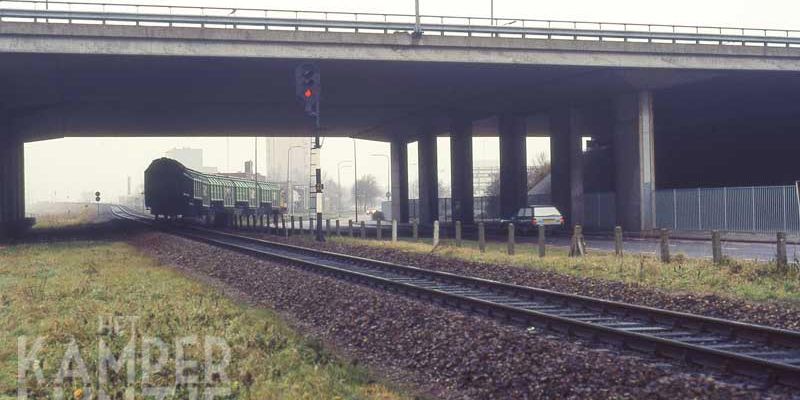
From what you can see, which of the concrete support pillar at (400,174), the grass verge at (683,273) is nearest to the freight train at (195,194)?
the concrete support pillar at (400,174)

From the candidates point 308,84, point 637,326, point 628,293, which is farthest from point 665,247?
point 308,84

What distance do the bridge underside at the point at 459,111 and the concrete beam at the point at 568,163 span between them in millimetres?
79

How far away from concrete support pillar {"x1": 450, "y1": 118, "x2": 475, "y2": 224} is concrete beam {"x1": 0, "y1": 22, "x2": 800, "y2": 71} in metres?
19.3

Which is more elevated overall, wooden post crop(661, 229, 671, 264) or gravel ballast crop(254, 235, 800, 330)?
wooden post crop(661, 229, 671, 264)

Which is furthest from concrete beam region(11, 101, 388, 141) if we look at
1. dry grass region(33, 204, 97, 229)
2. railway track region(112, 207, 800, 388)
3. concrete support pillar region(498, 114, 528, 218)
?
railway track region(112, 207, 800, 388)

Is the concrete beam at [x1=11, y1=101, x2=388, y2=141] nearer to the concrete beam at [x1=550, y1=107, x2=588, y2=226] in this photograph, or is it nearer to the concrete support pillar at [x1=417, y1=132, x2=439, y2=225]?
the concrete support pillar at [x1=417, y1=132, x2=439, y2=225]

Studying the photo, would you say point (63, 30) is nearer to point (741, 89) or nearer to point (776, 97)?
point (741, 89)

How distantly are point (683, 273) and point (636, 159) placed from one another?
23.9 m

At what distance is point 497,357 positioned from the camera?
948 centimetres

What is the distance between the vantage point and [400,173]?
6538 centimetres

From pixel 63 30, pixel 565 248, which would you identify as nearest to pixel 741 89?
pixel 565 248

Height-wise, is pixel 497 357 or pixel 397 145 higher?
pixel 397 145

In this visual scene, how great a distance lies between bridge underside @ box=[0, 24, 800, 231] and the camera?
118 ft

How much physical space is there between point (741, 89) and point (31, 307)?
3930 cm
